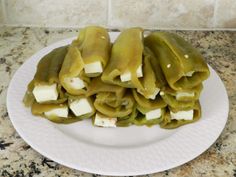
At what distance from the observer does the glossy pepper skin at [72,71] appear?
710 mm

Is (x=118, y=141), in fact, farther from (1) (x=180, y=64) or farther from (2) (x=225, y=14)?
(2) (x=225, y=14)

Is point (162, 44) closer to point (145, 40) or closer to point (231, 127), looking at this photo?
point (145, 40)

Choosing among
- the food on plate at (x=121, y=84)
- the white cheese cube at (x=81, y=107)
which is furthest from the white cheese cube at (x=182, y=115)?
the white cheese cube at (x=81, y=107)

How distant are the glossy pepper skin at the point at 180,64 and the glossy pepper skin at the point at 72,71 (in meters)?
0.12

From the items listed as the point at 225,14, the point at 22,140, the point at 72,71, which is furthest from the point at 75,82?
the point at 225,14

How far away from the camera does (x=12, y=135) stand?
30.3 inches

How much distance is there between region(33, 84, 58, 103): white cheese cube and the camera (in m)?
0.73

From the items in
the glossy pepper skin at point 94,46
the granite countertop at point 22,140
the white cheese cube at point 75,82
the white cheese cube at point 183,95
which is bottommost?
the granite countertop at point 22,140

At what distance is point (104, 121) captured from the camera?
2.49ft

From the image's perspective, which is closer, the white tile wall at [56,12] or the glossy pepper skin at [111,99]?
the glossy pepper skin at [111,99]

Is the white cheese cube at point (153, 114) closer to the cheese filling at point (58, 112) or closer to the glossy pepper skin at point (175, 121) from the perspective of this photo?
the glossy pepper skin at point (175, 121)

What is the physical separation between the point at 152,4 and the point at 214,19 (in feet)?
0.43

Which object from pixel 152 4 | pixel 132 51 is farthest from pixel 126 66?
pixel 152 4

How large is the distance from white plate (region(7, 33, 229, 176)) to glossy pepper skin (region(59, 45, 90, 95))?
0.07 meters
